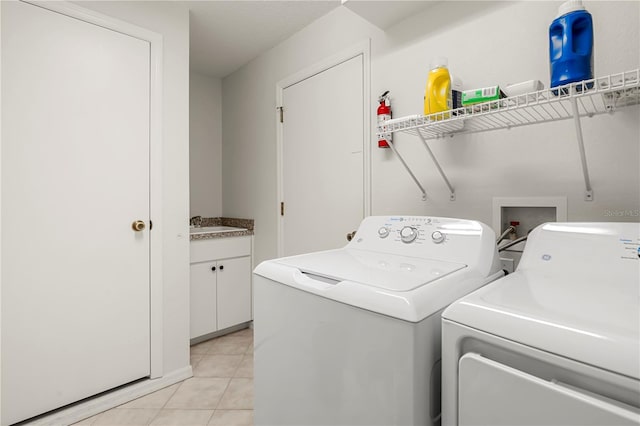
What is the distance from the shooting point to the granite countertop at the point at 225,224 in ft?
8.34

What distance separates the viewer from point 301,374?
39.7 inches

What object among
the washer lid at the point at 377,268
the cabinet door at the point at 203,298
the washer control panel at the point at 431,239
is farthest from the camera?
the cabinet door at the point at 203,298

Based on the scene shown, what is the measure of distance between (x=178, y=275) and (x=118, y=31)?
4.83 ft

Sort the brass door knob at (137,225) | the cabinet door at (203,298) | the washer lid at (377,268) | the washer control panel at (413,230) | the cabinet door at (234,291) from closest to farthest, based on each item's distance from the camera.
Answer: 1. the washer lid at (377,268)
2. the washer control panel at (413,230)
3. the brass door knob at (137,225)
4. the cabinet door at (203,298)
5. the cabinet door at (234,291)

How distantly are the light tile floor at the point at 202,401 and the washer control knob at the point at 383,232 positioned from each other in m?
1.24

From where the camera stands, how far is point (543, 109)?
117 cm

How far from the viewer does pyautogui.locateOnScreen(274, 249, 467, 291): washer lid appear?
891 mm

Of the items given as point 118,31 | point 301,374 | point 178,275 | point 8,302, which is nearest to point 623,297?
point 301,374

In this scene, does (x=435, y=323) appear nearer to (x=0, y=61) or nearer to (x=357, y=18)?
(x=357, y=18)

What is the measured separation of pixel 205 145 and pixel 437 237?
2701mm

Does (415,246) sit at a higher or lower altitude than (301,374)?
higher

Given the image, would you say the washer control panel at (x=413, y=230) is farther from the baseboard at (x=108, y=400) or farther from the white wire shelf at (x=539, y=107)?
the baseboard at (x=108, y=400)

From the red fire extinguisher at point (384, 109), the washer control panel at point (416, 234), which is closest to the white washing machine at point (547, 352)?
the washer control panel at point (416, 234)

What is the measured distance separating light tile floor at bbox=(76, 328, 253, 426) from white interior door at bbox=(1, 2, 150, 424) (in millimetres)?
178
